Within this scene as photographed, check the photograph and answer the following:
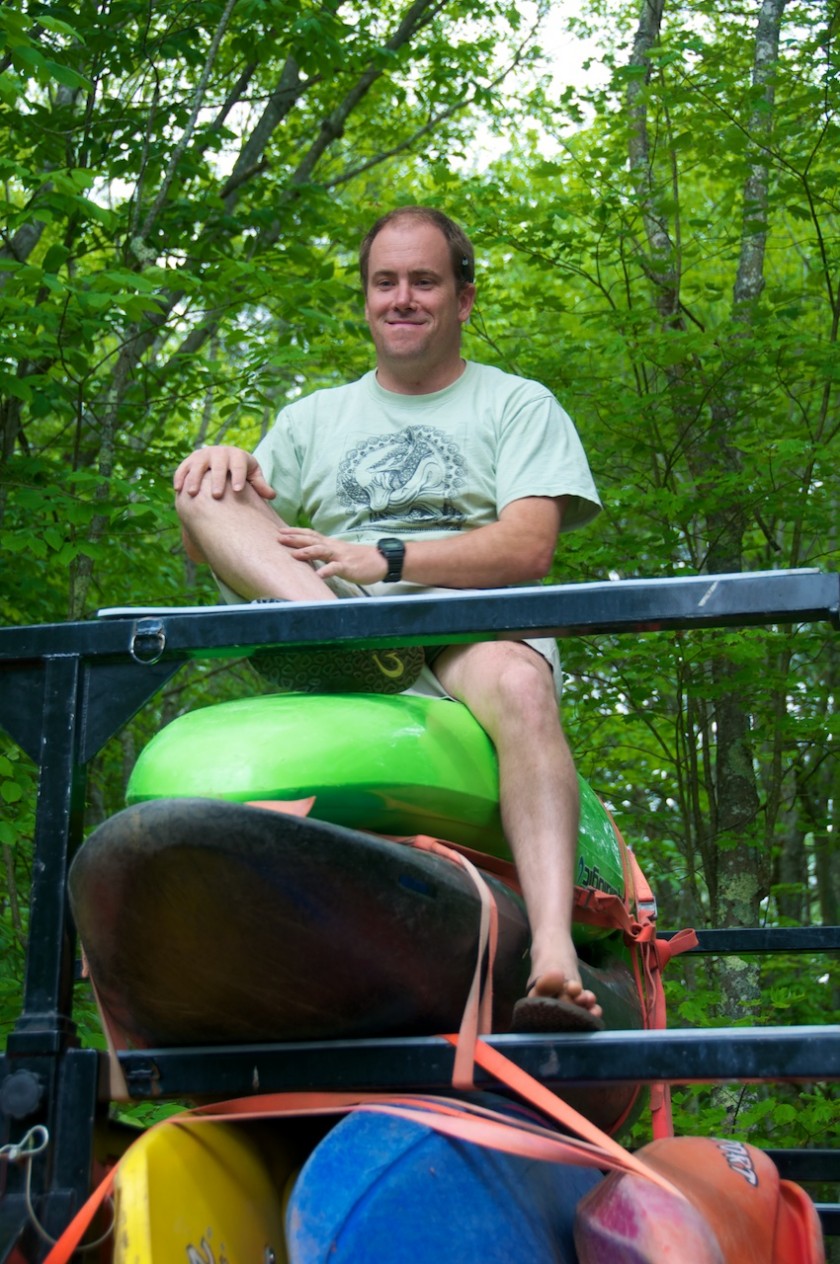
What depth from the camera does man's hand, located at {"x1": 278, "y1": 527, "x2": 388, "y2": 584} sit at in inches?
88.2

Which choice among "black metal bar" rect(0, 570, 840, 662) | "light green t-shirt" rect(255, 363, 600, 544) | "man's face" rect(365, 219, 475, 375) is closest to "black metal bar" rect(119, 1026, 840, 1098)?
"black metal bar" rect(0, 570, 840, 662)

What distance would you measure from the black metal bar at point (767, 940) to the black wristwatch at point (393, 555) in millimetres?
1686

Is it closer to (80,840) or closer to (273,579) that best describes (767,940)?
(273,579)

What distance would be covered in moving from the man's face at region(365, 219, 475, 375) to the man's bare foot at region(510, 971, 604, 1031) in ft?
5.01

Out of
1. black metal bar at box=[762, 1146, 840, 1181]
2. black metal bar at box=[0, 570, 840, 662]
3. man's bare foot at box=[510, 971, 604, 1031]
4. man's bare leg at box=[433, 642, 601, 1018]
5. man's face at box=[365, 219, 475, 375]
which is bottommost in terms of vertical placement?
black metal bar at box=[762, 1146, 840, 1181]

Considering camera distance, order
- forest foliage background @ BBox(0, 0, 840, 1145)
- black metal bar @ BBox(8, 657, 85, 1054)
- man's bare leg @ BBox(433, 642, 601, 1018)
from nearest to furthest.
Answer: black metal bar @ BBox(8, 657, 85, 1054) < man's bare leg @ BBox(433, 642, 601, 1018) < forest foliage background @ BBox(0, 0, 840, 1145)

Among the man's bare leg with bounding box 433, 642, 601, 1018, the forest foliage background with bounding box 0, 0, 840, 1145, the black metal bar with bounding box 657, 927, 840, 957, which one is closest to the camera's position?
the man's bare leg with bounding box 433, 642, 601, 1018

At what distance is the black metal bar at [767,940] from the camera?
356 centimetres

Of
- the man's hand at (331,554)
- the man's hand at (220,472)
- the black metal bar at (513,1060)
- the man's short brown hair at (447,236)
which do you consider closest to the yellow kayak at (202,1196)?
the black metal bar at (513,1060)

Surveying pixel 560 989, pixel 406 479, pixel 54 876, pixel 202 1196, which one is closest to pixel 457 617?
pixel 560 989

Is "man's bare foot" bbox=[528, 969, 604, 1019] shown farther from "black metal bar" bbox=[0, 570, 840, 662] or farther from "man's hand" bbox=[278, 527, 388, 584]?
"man's hand" bbox=[278, 527, 388, 584]

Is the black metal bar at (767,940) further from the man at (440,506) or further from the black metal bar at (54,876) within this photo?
the black metal bar at (54,876)

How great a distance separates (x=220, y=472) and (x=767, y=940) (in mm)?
2218

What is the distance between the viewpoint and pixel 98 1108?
1752 millimetres
